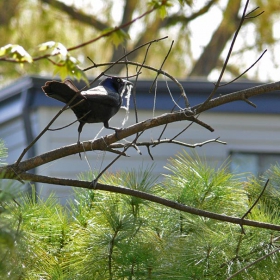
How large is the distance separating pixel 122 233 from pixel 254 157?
4.39 metres

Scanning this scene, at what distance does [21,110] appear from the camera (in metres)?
6.32

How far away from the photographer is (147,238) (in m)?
2.40

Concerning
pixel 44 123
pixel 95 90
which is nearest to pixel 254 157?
pixel 44 123

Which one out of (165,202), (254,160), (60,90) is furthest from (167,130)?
(165,202)

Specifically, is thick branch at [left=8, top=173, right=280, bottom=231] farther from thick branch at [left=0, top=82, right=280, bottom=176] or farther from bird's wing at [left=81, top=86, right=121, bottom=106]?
bird's wing at [left=81, top=86, right=121, bottom=106]

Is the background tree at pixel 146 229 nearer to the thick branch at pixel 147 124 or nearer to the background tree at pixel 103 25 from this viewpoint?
the thick branch at pixel 147 124

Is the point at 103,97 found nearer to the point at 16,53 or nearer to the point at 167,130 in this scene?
the point at 16,53

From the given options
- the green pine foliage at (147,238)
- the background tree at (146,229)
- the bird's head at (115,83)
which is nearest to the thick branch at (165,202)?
the background tree at (146,229)

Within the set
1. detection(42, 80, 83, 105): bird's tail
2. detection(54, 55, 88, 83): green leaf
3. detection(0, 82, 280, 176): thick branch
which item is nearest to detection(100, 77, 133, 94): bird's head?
detection(42, 80, 83, 105): bird's tail

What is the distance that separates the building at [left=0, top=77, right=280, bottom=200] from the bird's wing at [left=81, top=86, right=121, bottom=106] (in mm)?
3369

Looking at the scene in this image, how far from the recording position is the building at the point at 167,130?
624 centimetres

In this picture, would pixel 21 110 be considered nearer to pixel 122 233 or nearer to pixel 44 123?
pixel 44 123

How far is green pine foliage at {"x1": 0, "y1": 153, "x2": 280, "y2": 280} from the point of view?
2.31m

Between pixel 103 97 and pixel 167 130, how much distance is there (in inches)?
150
